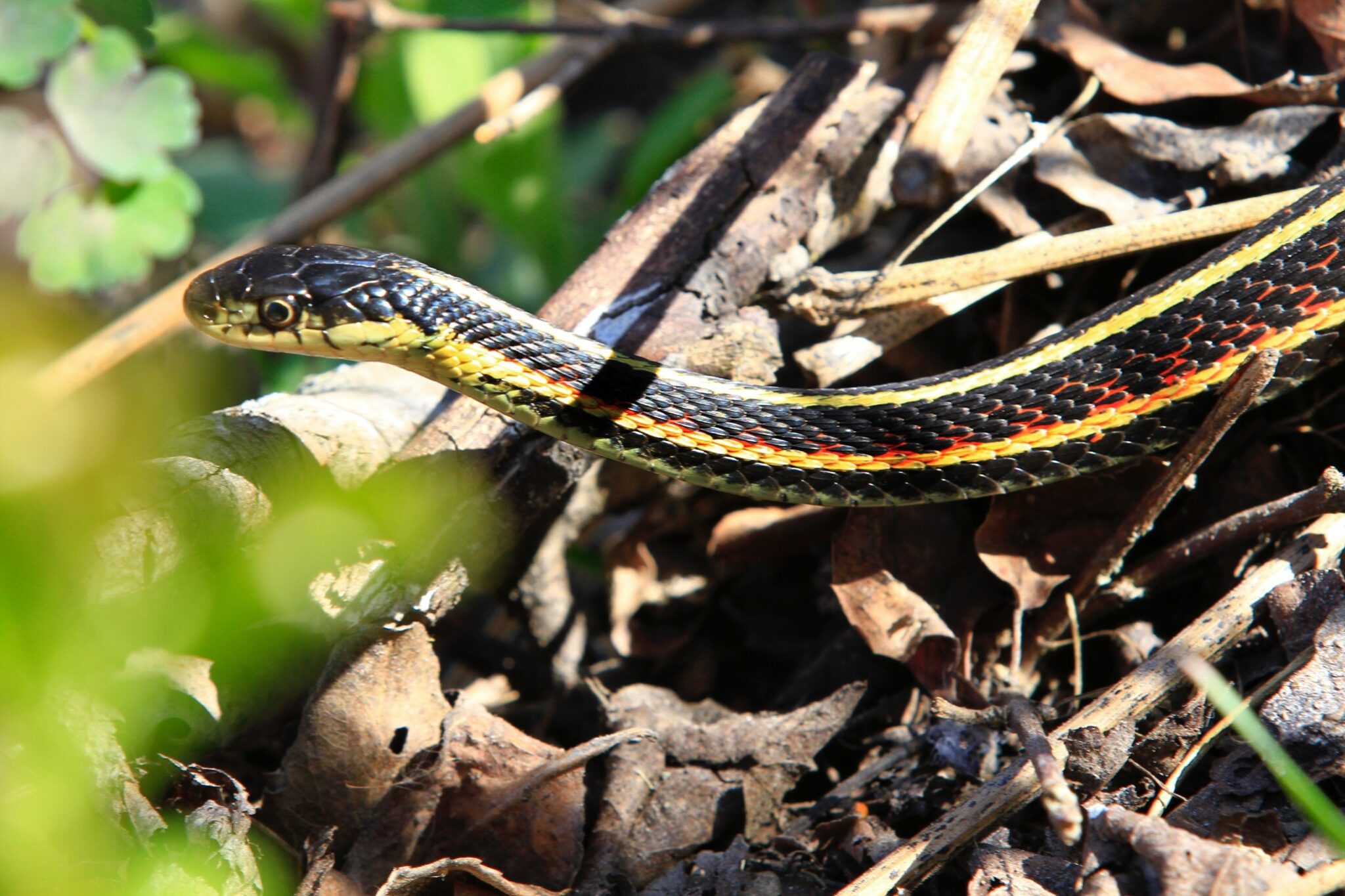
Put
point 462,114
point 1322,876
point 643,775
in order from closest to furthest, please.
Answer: point 1322,876 < point 643,775 < point 462,114

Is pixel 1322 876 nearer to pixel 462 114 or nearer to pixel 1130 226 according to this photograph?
pixel 1130 226

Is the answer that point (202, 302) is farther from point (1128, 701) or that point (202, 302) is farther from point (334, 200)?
point (1128, 701)

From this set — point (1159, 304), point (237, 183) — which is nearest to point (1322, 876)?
point (1159, 304)

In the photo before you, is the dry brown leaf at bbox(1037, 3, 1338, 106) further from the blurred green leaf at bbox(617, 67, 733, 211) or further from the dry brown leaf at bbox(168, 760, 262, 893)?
the dry brown leaf at bbox(168, 760, 262, 893)

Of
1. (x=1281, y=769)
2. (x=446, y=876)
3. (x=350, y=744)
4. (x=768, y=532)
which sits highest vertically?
(x=1281, y=769)

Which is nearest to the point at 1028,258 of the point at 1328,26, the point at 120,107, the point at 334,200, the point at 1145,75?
the point at 1145,75

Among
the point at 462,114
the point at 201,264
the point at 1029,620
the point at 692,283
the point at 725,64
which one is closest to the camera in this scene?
the point at 1029,620
